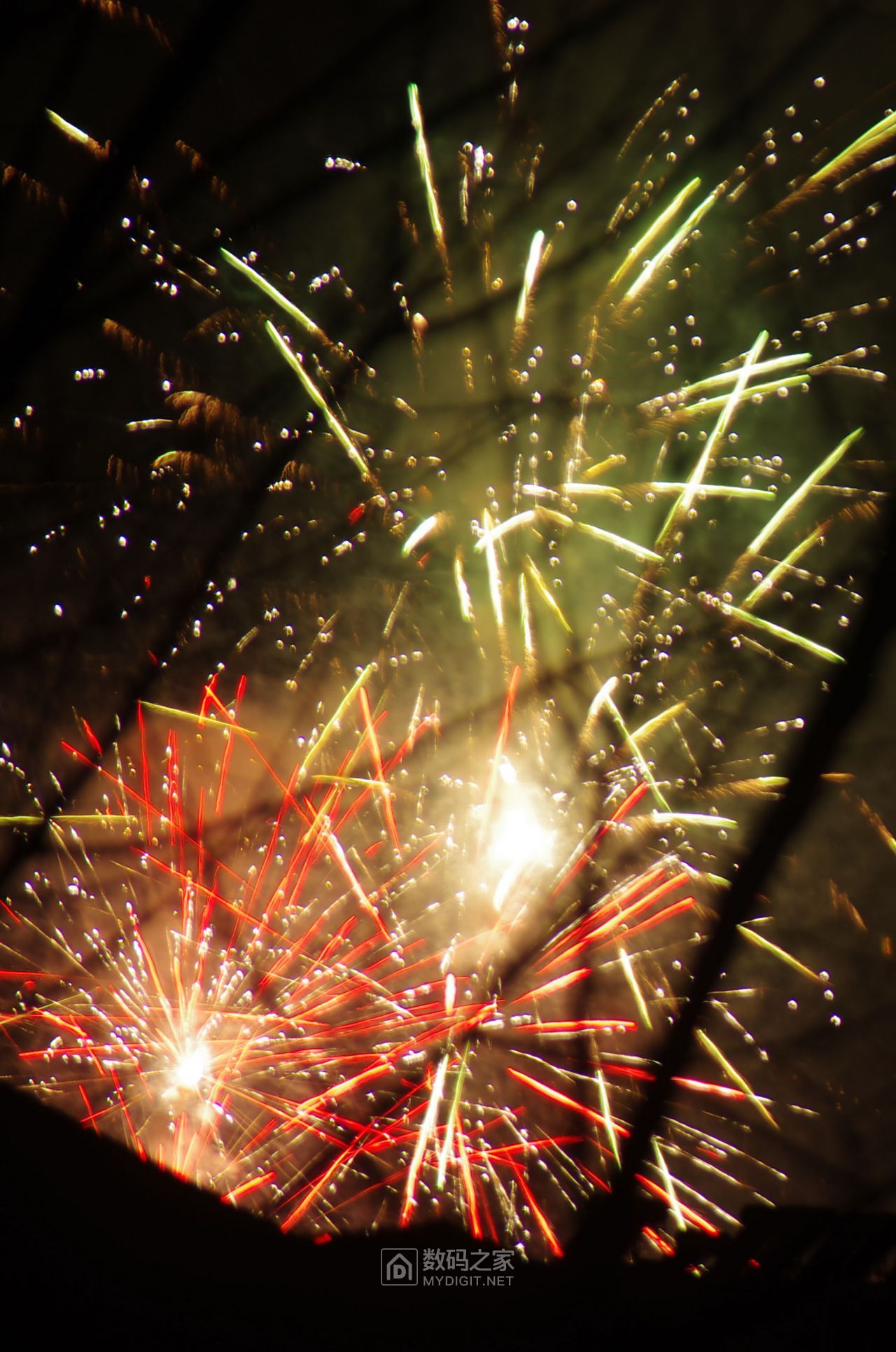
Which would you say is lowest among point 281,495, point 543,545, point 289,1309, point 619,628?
point 289,1309

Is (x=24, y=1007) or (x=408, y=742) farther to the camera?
(x=24, y=1007)

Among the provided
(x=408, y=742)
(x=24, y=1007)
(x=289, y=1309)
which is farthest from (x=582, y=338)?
(x=24, y=1007)

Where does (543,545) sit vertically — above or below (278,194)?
below

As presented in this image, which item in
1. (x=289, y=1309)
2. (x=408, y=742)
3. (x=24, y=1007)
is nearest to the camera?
(x=289, y=1309)

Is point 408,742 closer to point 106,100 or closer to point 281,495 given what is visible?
point 281,495

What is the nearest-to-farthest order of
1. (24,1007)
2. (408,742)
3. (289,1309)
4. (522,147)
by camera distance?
1. (289,1309)
2. (522,147)
3. (408,742)
4. (24,1007)

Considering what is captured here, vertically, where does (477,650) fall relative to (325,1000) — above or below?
above
